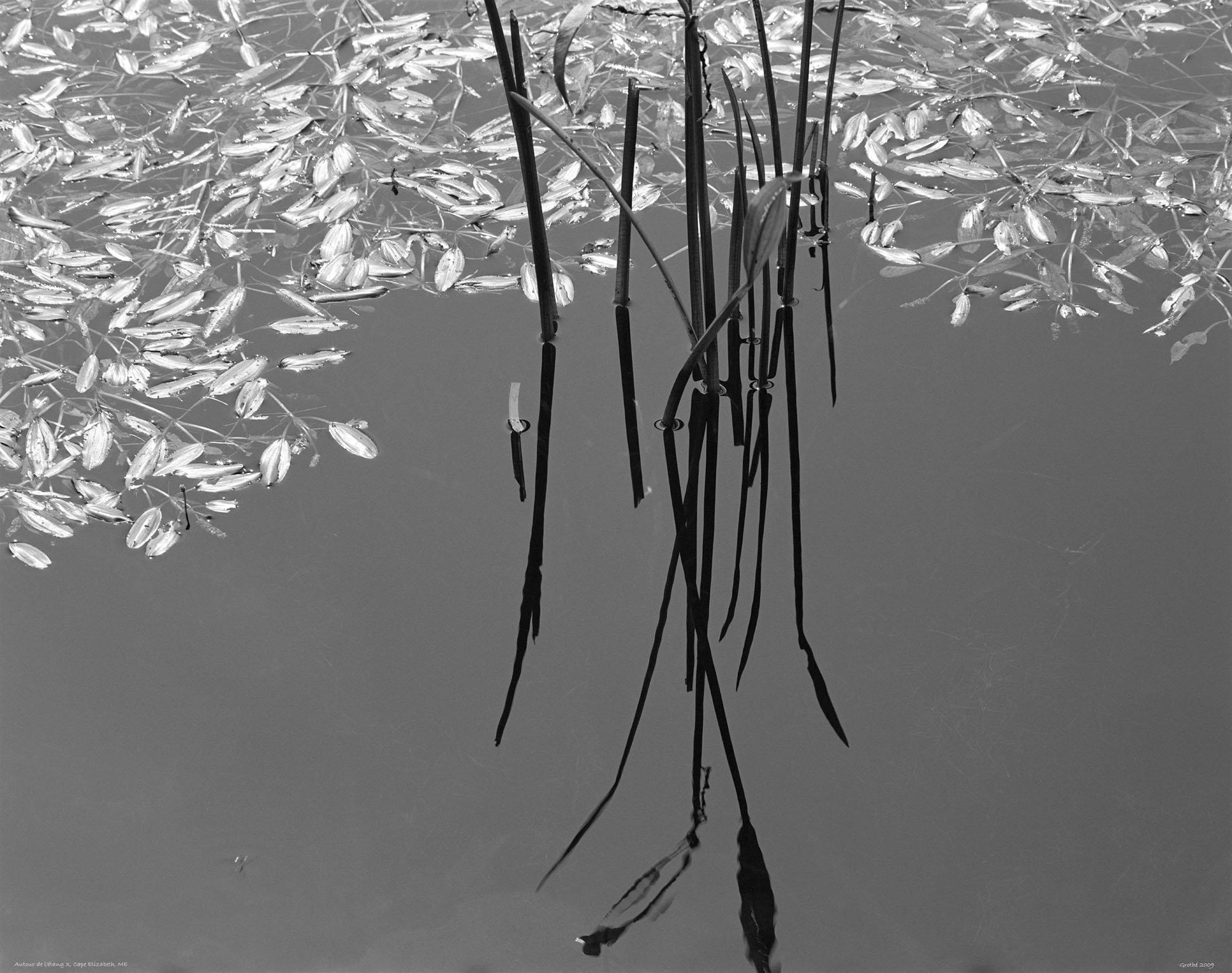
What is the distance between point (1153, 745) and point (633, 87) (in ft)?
2.69

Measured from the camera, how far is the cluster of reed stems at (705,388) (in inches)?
34.0

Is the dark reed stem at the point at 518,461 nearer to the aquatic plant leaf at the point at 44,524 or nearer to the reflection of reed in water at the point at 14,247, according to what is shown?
the aquatic plant leaf at the point at 44,524

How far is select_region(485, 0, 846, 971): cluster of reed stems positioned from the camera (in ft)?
2.83

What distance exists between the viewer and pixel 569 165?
4.95ft

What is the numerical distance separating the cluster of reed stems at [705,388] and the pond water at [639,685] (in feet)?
0.04

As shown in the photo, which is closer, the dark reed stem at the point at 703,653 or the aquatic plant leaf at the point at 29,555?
the dark reed stem at the point at 703,653

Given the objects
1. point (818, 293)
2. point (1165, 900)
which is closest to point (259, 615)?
point (818, 293)

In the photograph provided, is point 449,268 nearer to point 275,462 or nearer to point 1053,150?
point 275,462

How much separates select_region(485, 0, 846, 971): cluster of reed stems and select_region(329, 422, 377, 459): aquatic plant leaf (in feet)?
0.58

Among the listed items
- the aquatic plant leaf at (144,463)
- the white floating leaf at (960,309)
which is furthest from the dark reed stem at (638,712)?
the aquatic plant leaf at (144,463)

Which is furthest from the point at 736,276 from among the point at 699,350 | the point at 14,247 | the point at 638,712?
the point at 14,247

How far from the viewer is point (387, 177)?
1.50 m

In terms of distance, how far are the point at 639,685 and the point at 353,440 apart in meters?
0.47

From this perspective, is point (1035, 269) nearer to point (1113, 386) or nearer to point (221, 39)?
point (1113, 386)
